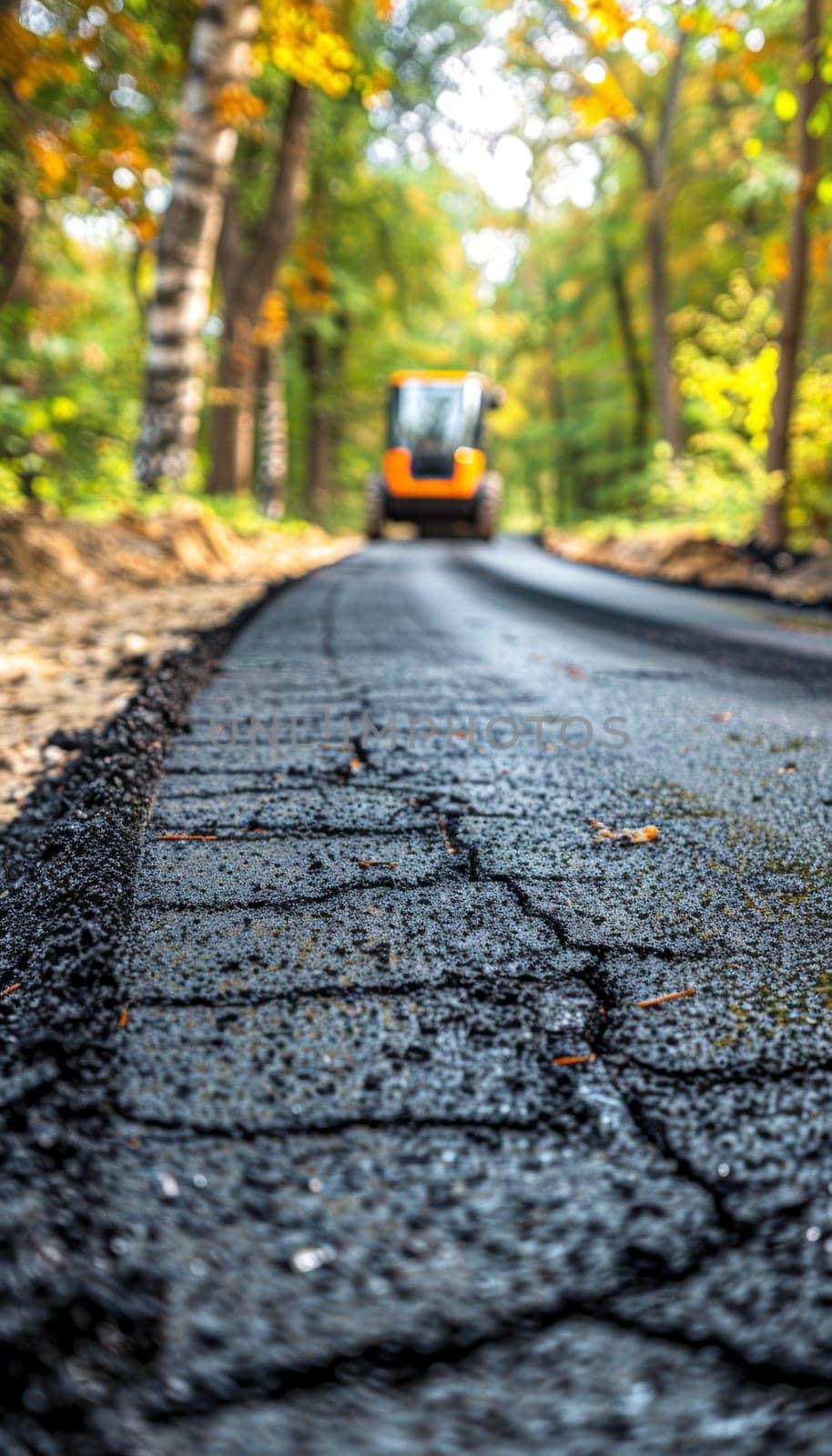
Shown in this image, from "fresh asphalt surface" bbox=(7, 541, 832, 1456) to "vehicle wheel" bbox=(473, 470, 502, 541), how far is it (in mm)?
15636

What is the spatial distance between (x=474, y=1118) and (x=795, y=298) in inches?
383

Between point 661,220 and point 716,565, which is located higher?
point 661,220

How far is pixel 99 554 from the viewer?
214 inches

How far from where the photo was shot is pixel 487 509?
55.9ft

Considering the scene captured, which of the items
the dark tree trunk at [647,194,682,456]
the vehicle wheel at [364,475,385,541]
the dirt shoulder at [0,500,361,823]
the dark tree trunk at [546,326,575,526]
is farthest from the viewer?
the dark tree trunk at [546,326,575,526]

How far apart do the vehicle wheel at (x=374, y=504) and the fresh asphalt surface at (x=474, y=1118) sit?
15.5 metres

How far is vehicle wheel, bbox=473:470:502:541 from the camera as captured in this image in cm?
1703

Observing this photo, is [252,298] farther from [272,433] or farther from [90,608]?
[90,608]

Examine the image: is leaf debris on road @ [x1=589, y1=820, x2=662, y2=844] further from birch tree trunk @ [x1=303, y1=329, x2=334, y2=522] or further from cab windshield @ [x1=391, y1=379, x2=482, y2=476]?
birch tree trunk @ [x1=303, y1=329, x2=334, y2=522]

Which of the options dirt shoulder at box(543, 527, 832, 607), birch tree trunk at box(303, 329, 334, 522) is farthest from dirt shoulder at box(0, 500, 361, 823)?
birch tree trunk at box(303, 329, 334, 522)

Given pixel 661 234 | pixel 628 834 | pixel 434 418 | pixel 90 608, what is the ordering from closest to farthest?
1. pixel 628 834
2. pixel 90 608
3. pixel 661 234
4. pixel 434 418

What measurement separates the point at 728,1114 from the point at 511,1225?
0.27 m

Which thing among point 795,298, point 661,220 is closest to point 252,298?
point 795,298

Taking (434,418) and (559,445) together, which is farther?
(559,445)
